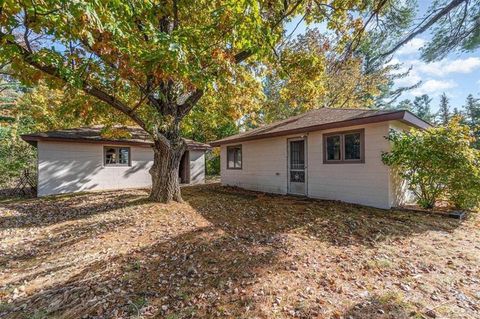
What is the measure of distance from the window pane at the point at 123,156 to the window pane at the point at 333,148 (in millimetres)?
10169

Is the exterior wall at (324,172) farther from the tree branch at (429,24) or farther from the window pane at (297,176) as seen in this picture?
the tree branch at (429,24)

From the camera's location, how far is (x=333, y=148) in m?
8.28

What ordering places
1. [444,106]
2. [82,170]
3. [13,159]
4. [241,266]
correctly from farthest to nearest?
[444,106] → [13,159] → [82,170] → [241,266]

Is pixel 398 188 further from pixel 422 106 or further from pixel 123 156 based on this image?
pixel 422 106

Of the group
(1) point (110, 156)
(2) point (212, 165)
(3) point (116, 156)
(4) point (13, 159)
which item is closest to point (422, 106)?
(2) point (212, 165)

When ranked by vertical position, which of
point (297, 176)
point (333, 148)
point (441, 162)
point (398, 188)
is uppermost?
point (333, 148)

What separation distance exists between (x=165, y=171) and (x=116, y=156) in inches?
259

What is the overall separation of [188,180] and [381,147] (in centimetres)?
1104

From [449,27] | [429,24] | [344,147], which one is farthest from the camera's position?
[344,147]

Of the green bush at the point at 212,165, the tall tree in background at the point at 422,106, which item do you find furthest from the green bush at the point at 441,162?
the tall tree in background at the point at 422,106

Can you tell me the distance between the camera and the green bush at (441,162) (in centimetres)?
598

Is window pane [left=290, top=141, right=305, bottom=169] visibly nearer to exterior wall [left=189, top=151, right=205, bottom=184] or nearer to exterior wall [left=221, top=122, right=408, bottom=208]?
exterior wall [left=221, top=122, right=408, bottom=208]

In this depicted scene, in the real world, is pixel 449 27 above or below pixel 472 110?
below

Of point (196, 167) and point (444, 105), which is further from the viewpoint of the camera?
point (444, 105)
